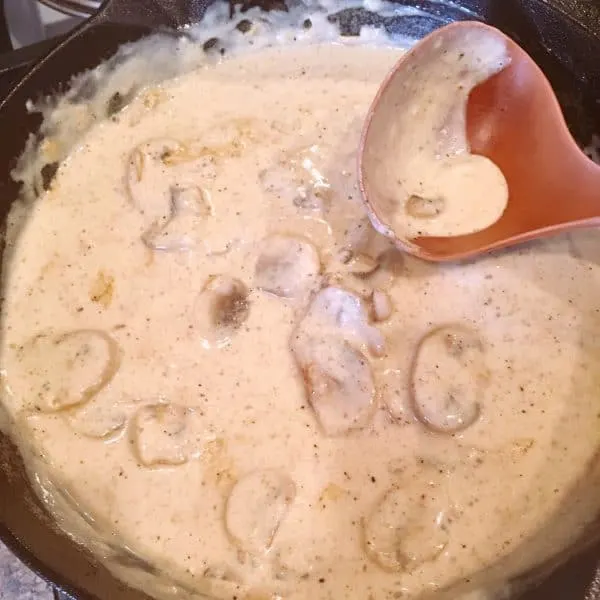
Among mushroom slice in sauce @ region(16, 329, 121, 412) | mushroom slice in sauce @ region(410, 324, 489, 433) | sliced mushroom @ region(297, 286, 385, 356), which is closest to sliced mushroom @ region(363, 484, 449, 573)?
mushroom slice in sauce @ region(410, 324, 489, 433)

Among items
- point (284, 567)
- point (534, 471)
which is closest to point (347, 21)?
point (534, 471)

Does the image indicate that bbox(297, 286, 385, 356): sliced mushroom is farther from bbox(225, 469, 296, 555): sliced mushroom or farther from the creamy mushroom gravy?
bbox(225, 469, 296, 555): sliced mushroom

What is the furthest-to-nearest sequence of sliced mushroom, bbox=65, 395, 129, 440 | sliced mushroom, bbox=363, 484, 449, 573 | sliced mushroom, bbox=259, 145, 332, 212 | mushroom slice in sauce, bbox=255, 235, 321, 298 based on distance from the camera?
sliced mushroom, bbox=259, 145, 332, 212 < mushroom slice in sauce, bbox=255, 235, 321, 298 < sliced mushroom, bbox=65, 395, 129, 440 < sliced mushroom, bbox=363, 484, 449, 573

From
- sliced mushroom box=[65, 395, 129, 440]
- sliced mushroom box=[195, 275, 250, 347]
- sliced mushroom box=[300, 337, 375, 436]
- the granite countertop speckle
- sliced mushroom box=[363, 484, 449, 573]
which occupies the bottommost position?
the granite countertop speckle

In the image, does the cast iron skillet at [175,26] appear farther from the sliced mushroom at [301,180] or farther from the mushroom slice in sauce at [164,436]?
the sliced mushroom at [301,180]

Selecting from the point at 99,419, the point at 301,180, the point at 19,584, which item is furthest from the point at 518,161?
the point at 19,584

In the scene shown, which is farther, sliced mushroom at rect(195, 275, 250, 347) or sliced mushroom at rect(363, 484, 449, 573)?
sliced mushroom at rect(195, 275, 250, 347)

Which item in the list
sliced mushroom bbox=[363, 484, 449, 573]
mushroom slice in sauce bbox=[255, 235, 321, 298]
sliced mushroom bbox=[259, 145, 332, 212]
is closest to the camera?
sliced mushroom bbox=[363, 484, 449, 573]
